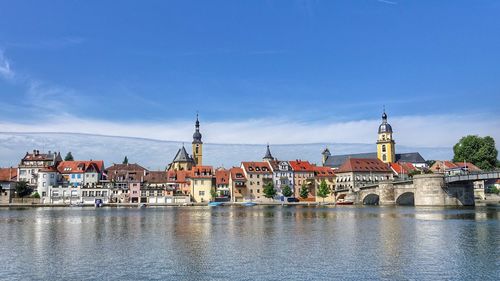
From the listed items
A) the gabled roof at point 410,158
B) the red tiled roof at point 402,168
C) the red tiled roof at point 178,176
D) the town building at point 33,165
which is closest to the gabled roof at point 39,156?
the town building at point 33,165

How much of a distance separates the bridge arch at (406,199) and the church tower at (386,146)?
235 ft

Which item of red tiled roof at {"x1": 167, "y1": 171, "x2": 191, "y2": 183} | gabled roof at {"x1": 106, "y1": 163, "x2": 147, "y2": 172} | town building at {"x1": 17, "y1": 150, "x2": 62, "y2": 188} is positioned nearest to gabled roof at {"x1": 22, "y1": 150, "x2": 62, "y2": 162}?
town building at {"x1": 17, "y1": 150, "x2": 62, "y2": 188}

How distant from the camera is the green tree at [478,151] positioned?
150 metres

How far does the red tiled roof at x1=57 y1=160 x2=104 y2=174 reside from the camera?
14325 centimetres

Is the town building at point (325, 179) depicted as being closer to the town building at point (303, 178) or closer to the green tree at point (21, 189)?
the town building at point (303, 178)

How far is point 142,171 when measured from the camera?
145750 millimetres

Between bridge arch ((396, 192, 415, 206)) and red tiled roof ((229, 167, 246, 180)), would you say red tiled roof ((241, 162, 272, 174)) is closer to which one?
red tiled roof ((229, 167, 246, 180))

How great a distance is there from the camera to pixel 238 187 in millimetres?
147375

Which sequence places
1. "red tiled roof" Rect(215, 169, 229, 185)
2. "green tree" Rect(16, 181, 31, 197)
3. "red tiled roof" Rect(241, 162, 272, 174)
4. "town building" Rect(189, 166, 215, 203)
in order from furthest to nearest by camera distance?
"red tiled roof" Rect(215, 169, 229, 185) < "red tiled roof" Rect(241, 162, 272, 174) < "town building" Rect(189, 166, 215, 203) < "green tree" Rect(16, 181, 31, 197)

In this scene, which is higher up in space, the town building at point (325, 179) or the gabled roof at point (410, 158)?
the gabled roof at point (410, 158)

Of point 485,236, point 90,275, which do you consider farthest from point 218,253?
point 485,236

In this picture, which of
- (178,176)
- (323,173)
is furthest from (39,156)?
(323,173)

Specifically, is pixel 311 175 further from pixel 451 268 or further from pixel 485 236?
pixel 451 268

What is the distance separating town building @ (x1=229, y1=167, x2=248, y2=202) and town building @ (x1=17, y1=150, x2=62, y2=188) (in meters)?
50.1
